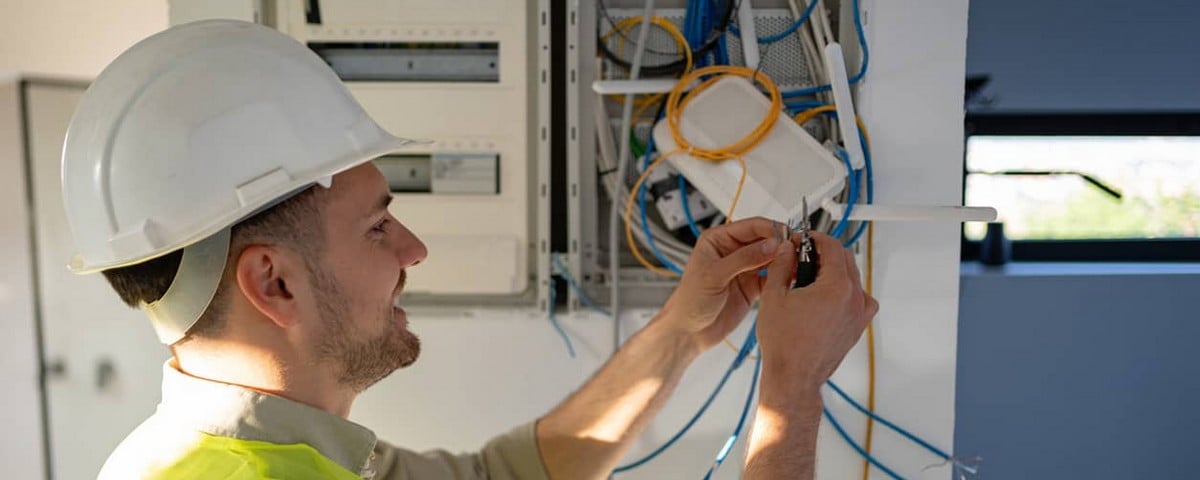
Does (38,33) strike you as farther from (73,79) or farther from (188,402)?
(188,402)

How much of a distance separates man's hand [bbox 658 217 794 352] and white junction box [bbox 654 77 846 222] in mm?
187

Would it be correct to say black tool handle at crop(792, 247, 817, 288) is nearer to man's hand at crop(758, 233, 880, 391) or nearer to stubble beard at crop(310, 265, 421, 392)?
man's hand at crop(758, 233, 880, 391)

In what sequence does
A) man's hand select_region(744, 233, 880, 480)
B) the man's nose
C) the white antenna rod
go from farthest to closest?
the white antenna rod, the man's nose, man's hand select_region(744, 233, 880, 480)

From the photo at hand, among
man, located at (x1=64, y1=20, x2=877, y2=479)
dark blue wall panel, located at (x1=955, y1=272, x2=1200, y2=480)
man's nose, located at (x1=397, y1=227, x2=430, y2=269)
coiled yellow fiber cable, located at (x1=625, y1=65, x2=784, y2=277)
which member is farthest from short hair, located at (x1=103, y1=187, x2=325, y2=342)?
dark blue wall panel, located at (x1=955, y1=272, x2=1200, y2=480)

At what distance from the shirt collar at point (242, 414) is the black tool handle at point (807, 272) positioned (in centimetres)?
60

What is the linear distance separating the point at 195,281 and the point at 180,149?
142mm

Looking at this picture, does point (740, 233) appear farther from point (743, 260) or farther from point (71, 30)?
point (71, 30)

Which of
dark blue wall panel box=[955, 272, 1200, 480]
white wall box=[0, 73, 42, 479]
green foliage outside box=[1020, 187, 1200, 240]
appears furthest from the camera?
white wall box=[0, 73, 42, 479]

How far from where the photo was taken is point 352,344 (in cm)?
89

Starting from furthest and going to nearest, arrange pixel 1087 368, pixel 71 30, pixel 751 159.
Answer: pixel 71 30, pixel 1087 368, pixel 751 159

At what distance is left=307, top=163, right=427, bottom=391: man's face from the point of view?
0.86 metres

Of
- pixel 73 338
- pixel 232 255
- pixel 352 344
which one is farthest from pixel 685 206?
pixel 73 338

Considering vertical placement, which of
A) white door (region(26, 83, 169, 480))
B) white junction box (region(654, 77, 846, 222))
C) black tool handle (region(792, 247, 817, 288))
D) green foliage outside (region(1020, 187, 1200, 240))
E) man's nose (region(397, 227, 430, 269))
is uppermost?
white junction box (region(654, 77, 846, 222))

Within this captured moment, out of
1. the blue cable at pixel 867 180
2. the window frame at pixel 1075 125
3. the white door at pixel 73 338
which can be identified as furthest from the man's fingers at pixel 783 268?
the white door at pixel 73 338
